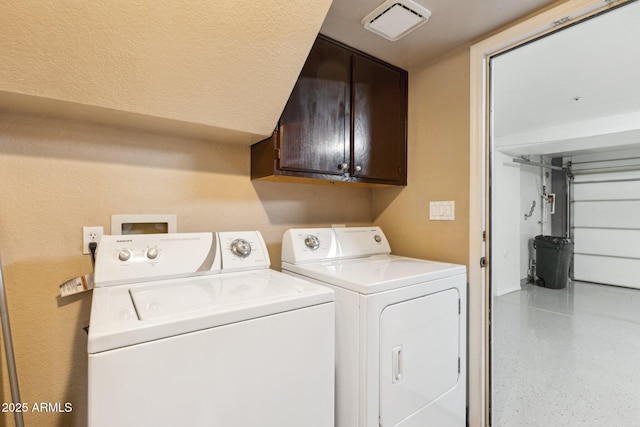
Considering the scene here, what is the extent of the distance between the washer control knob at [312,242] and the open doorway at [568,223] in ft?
3.25

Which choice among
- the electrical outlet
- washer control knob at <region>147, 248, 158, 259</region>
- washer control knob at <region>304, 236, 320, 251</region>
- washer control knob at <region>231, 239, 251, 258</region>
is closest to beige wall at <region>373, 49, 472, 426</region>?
washer control knob at <region>304, 236, 320, 251</region>

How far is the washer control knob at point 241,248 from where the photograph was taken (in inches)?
56.9

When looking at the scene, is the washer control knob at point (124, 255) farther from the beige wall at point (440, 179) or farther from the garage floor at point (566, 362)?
the garage floor at point (566, 362)

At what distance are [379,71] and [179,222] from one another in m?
1.53

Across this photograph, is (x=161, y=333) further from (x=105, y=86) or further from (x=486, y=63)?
(x=486, y=63)

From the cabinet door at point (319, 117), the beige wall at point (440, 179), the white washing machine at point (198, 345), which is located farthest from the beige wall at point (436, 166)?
the white washing machine at point (198, 345)

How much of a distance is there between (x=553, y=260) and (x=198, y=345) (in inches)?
226

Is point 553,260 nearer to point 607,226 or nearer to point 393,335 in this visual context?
point 607,226

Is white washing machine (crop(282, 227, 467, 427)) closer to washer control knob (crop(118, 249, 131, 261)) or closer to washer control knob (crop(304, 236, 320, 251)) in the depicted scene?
washer control knob (crop(304, 236, 320, 251))

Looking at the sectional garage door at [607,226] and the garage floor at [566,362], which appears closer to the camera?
the garage floor at [566,362]

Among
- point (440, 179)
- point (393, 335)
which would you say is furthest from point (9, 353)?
point (440, 179)

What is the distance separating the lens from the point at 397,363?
128 cm

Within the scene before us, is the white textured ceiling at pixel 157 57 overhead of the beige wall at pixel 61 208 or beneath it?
overhead

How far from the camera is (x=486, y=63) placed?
1.68 meters
